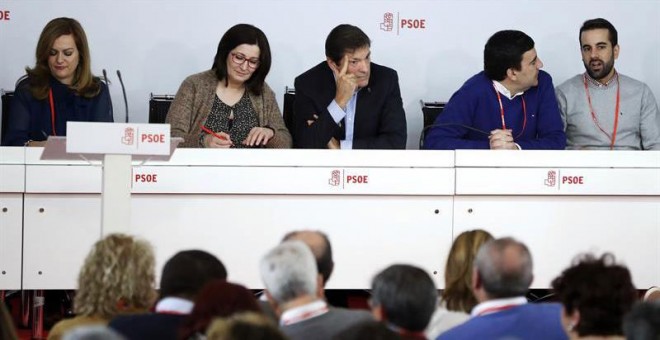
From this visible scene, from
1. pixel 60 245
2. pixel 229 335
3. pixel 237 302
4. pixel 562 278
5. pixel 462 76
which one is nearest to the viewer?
pixel 229 335

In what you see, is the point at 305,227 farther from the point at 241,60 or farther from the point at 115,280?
the point at 115,280

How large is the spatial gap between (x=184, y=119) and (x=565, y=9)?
8.34 ft

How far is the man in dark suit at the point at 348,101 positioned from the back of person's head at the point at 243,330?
3.82m

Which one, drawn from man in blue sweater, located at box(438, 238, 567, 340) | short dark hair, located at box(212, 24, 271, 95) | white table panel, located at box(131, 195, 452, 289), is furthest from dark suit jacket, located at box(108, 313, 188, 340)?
short dark hair, located at box(212, 24, 271, 95)

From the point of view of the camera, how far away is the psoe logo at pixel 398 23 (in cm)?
739

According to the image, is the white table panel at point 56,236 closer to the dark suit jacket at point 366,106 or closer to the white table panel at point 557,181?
the dark suit jacket at point 366,106

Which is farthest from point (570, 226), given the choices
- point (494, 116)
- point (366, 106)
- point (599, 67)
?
point (599, 67)

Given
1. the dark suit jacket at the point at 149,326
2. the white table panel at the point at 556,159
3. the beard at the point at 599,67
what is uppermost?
the beard at the point at 599,67

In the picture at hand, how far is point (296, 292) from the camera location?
3.46 m

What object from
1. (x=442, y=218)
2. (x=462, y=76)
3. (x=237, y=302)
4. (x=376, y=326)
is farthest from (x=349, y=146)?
(x=376, y=326)

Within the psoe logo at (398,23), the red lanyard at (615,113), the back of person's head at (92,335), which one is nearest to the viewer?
the back of person's head at (92,335)

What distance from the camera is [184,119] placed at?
6.37 metres

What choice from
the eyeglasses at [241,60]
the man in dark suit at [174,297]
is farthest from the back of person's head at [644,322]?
the eyeglasses at [241,60]

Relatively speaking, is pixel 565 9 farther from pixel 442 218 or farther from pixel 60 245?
pixel 60 245
